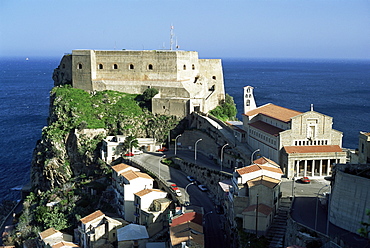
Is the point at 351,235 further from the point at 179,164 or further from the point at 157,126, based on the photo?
the point at 157,126

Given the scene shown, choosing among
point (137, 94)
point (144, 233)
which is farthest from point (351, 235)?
point (137, 94)

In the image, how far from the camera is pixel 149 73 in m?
73.6

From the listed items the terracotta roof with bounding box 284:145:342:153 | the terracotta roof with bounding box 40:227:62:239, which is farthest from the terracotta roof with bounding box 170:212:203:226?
the terracotta roof with bounding box 40:227:62:239

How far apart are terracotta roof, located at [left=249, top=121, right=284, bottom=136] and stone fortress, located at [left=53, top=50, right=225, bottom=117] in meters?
17.6

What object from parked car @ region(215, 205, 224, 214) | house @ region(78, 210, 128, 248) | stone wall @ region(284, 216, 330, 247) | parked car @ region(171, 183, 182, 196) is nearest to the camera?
stone wall @ region(284, 216, 330, 247)

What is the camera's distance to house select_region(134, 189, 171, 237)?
150ft

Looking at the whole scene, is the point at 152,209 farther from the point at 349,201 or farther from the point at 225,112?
the point at 225,112

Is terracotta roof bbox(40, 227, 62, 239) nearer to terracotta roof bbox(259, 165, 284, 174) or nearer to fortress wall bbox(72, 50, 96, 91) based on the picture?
terracotta roof bbox(259, 165, 284, 174)

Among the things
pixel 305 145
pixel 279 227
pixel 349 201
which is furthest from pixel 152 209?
pixel 349 201

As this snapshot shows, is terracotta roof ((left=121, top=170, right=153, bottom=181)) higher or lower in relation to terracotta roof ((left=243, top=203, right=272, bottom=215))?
lower

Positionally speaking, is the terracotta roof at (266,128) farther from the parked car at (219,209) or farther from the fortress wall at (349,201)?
the fortress wall at (349,201)

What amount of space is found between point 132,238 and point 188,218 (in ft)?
20.1

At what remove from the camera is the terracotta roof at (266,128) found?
48406 millimetres

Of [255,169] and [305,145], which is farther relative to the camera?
[305,145]
